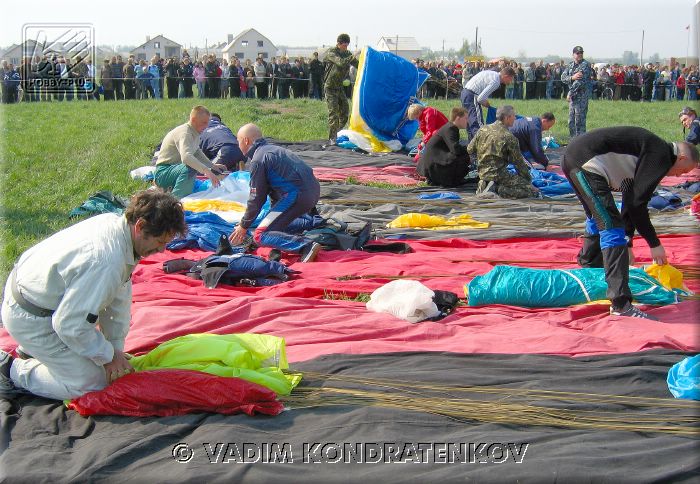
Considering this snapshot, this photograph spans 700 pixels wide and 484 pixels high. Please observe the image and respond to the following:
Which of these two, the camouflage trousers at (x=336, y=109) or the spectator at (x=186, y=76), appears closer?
the camouflage trousers at (x=336, y=109)

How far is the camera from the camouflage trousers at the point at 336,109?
526 inches

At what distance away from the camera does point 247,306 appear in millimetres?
4957

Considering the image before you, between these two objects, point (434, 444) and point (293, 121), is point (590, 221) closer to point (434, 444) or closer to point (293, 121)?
point (434, 444)

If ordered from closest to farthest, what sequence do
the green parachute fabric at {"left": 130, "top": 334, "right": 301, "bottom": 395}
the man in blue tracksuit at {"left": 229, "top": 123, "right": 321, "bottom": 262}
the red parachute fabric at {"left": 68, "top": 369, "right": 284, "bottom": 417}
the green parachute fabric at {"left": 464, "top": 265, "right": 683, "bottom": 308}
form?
1. the red parachute fabric at {"left": 68, "top": 369, "right": 284, "bottom": 417}
2. the green parachute fabric at {"left": 130, "top": 334, "right": 301, "bottom": 395}
3. the green parachute fabric at {"left": 464, "top": 265, "right": 683, "bottom": 308}
4. the man in blue tracksuit at {"left": 229, "top": 123, "right": 321, "bottom": 262}

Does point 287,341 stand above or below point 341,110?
below

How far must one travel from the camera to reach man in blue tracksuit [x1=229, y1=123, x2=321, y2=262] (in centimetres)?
657

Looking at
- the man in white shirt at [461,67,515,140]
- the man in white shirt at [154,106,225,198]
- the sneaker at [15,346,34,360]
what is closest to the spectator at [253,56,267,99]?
the man in white shirt at [461,67,515,140]

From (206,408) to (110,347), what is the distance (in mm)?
503

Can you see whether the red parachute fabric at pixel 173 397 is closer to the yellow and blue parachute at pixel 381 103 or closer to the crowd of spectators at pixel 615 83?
the yellow and blue parachute at pixel 381 103

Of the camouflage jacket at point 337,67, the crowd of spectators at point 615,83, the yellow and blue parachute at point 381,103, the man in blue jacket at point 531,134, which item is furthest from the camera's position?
the crowd of spectators at point 615,83

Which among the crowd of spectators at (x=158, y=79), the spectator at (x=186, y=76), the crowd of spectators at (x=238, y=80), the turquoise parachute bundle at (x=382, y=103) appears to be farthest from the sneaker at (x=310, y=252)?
the spectator at (x=186, y=76)

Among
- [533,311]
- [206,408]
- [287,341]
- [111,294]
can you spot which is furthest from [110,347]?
[533,311]

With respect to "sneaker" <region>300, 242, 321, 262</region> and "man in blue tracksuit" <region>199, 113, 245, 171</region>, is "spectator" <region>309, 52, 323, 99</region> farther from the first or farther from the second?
"sneaker" <region>300, 242, 321, 262</region>

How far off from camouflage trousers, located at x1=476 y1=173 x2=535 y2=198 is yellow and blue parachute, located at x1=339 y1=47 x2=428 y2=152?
3.94 meters
